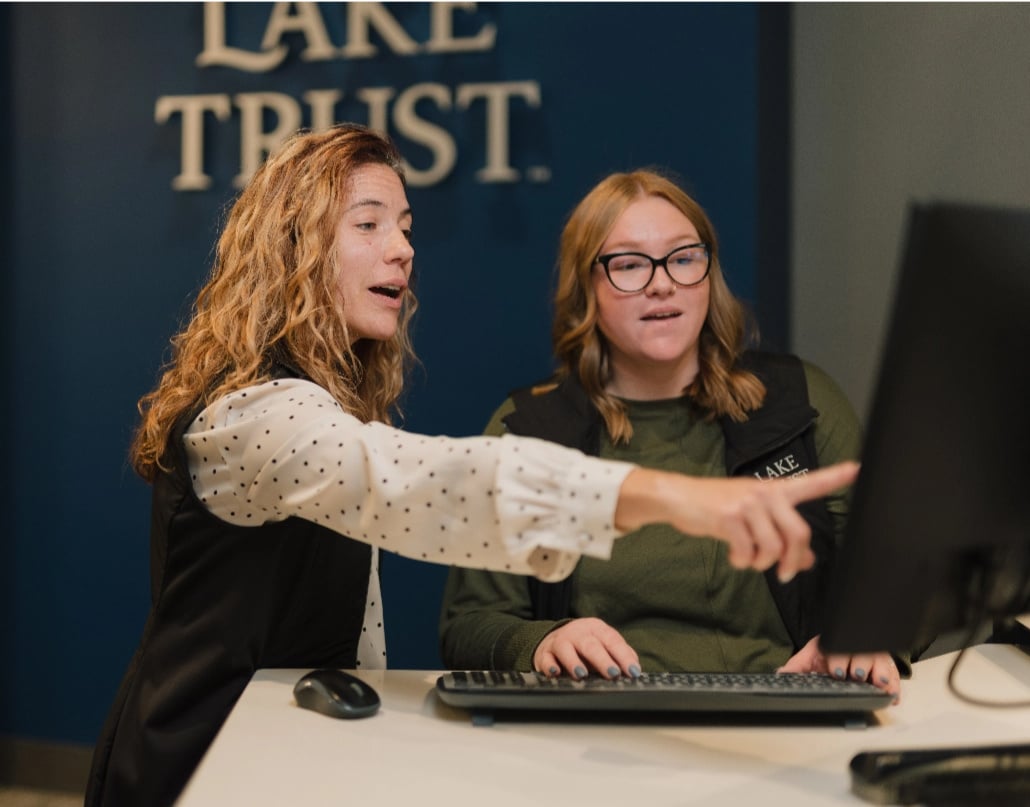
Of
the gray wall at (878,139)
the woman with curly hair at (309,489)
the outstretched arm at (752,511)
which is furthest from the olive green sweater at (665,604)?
the gray wall at (878,139)

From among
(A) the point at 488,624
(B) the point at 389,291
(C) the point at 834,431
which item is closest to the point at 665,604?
(A) the point at 488,624

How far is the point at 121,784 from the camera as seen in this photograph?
149cm

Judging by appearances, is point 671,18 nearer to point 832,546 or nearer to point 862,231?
point 862,231

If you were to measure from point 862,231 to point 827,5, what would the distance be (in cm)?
71

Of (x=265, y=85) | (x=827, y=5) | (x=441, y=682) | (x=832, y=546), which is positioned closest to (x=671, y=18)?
(x=827, y=5)

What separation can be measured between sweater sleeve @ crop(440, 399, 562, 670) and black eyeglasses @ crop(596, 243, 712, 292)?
613mm

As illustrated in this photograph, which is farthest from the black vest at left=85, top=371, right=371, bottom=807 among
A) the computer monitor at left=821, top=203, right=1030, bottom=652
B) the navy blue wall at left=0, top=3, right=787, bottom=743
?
the navy blue wall at left=0, top=3, right=787, bottom=743

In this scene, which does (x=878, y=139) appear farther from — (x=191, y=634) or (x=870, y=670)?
(x=191, y=634)

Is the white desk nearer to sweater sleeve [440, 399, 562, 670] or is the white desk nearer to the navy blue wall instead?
sweater sleeve [440, 399, 562, 670]

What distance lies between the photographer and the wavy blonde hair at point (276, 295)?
1536 millimetres

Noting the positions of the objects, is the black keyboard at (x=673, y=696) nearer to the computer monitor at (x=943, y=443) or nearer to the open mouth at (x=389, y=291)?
the computer monitor at (x=943, y=443)

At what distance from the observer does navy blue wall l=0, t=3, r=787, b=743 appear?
283cm

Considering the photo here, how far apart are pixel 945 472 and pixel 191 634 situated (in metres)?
1.03

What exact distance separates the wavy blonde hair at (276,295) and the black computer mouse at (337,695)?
407 mm
